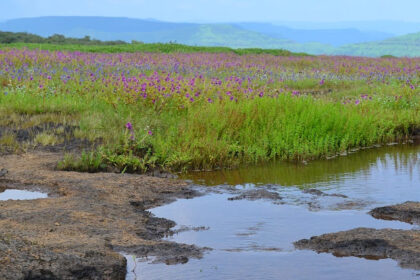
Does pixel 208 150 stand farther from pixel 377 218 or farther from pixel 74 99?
pixel 74 99

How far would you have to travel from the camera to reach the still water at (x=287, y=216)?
4812mm

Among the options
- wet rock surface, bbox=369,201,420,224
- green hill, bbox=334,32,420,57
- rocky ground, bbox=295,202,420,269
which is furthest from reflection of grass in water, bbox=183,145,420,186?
green hill, bbox=334,32,420,57

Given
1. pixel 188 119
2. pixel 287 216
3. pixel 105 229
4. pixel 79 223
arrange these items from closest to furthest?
pixel 105 229 < pixel 79 223 < pixel 287 216 < pixel 188 119

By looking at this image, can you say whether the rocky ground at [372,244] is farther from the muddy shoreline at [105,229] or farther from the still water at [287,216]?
the still water at [287,216]

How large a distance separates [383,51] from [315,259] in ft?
295

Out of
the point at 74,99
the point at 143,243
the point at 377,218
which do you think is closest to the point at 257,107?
the point at 74,99

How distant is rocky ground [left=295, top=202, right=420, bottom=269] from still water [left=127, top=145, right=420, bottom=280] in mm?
113

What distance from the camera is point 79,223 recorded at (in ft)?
18.9

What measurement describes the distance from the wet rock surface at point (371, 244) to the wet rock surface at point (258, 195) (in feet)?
5.75

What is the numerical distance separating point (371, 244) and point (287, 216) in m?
1.28

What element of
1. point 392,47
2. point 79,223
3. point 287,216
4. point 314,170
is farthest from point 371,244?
point 392,47

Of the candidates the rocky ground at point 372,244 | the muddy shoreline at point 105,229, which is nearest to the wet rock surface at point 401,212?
the muddy shoreline at point 105,229

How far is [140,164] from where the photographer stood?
8.79m

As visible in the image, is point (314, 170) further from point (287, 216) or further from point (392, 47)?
point (392, 47)
